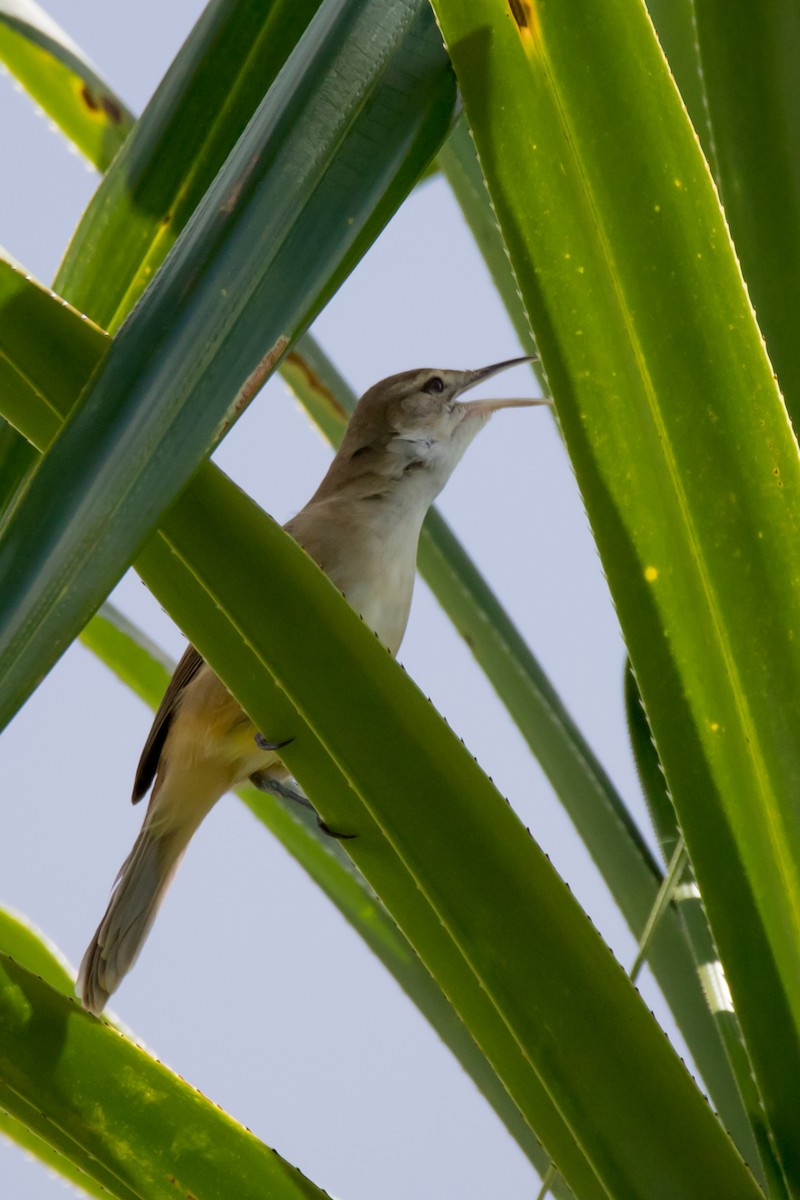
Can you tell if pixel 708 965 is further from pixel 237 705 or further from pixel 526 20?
pixel 237 705

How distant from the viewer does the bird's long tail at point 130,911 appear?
7.22 feet

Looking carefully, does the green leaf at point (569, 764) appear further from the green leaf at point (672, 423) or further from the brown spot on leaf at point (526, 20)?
the brown spot on leaf at point (526, 20)

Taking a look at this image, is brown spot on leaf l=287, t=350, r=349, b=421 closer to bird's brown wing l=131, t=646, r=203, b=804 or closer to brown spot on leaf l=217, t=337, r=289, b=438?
bird's brown wing l=131, t=646, r=203, b=804

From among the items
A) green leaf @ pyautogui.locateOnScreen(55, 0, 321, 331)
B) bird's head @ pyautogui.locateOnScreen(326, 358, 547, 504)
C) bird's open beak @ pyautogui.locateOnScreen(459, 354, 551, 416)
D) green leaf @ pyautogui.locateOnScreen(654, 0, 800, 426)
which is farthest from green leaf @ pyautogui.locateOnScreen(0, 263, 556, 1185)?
bird's open beak @ pyautogui.locateOnScreen(459, 354, 551, 416)

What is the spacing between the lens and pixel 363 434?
277cm

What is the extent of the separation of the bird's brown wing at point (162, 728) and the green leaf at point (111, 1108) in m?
1.50

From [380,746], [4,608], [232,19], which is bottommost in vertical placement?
[4,608]

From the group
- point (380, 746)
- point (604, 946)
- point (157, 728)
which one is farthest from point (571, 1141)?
point (157, 728)

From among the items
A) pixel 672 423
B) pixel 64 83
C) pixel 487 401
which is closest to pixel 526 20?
pixel 672 423

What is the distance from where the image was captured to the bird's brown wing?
2.45 metres

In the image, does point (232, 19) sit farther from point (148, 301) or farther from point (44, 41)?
point (44, 41)

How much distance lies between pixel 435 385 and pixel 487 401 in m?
0.14

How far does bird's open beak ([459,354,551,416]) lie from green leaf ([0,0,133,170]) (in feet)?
3.80

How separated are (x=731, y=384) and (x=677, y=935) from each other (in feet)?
2.82
